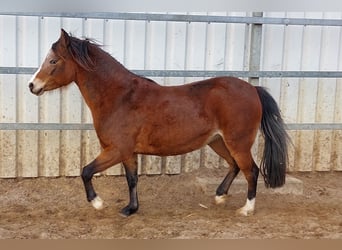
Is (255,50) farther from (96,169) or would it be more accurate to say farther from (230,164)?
(96,169)

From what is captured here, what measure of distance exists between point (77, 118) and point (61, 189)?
0.80 metres

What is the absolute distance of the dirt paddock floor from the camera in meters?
3.68

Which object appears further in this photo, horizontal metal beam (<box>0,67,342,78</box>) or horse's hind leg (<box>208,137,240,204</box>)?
→ horizontal metal beam (<box>0,67,342,78</box>)

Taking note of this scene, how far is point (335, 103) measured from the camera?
5.70 metres

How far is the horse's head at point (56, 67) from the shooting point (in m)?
3.70

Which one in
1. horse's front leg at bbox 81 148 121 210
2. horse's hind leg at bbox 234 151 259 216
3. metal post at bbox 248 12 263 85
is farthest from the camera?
metal post at bbox 248 12 263 85

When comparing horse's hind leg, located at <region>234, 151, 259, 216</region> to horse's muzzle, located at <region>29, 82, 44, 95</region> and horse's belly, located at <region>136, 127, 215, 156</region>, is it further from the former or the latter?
horse's muzzle, located at <region>29, 82, 44, 95</region>

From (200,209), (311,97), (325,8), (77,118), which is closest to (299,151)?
(311,97)

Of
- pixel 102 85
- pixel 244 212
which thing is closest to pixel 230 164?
pixel 244 212

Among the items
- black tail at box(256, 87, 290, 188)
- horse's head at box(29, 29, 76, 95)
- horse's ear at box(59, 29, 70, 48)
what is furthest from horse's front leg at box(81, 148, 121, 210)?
black tail at box(256, 87, 290, 188)

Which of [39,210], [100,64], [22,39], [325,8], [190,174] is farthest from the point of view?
[190,174]

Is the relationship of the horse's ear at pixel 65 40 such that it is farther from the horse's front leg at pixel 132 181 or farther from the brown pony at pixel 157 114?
the horse's front leg at pixel 132 181

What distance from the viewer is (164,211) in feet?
14.3

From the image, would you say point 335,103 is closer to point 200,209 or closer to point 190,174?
point 190,174
